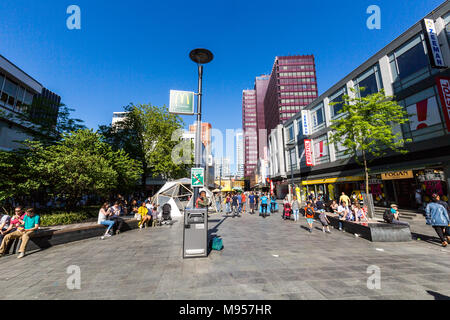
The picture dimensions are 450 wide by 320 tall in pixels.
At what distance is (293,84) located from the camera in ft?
226

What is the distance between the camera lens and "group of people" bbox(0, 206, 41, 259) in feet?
21.1

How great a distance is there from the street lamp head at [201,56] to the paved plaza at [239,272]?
698cm

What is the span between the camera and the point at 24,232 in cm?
655

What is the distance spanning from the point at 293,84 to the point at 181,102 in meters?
73.0

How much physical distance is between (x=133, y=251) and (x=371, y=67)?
23.5 metres

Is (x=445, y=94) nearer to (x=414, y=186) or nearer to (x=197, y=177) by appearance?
(x=414, y=186)

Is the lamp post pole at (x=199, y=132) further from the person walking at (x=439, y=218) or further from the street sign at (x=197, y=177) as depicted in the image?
the person walking at (x=439, y=218)

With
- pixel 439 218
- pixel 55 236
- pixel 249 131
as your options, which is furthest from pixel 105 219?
pixel 249 131

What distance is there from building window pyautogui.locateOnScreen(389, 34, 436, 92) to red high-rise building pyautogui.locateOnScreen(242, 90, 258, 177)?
99.5 metres

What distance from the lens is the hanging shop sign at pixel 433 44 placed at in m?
11.4

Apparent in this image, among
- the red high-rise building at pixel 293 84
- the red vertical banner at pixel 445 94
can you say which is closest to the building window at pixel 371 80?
the red vertical banner at pixel 445 94
